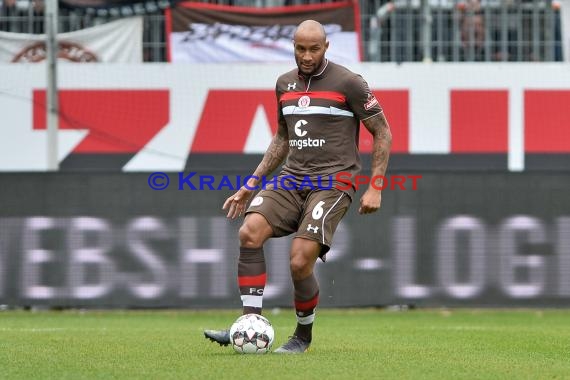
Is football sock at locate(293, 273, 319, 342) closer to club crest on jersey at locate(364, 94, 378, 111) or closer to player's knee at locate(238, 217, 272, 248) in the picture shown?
player's knee at locate(238, 217, 272, 248)

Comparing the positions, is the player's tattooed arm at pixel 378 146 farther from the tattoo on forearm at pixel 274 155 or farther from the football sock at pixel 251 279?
the football sock at pixel 251 279

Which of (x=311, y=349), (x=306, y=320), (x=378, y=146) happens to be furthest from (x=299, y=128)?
(x=311, y=349)

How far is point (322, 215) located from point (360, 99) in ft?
2.69

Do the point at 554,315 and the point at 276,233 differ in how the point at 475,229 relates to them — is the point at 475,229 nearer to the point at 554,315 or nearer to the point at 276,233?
the point at 554,315

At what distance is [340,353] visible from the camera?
8.52 m

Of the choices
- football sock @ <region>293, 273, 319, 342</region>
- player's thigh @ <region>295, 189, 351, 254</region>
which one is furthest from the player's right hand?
football sock @ <region>293, 273, 319, 342</region>

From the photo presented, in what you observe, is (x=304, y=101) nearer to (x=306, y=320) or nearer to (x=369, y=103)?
(x=369, y=103)

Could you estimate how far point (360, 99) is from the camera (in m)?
8.30

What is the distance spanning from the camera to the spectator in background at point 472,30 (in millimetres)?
18844

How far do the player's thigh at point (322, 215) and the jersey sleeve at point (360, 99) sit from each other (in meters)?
0.55

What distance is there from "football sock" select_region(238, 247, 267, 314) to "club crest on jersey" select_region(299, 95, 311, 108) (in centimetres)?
101

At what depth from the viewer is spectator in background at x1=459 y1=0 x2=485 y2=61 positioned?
1884 cm

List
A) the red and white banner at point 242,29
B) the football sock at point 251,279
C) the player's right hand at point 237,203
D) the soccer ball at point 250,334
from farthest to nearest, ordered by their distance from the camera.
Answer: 1. the red and white banner at point 242,29
2. the player's right hand at point 237,203
3. the football sock at point 251,279
4. the soccer ball at point 250,334

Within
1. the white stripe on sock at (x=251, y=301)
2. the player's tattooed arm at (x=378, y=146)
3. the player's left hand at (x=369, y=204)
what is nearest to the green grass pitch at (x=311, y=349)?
the white stripe on sock at (x=251, y=301)
